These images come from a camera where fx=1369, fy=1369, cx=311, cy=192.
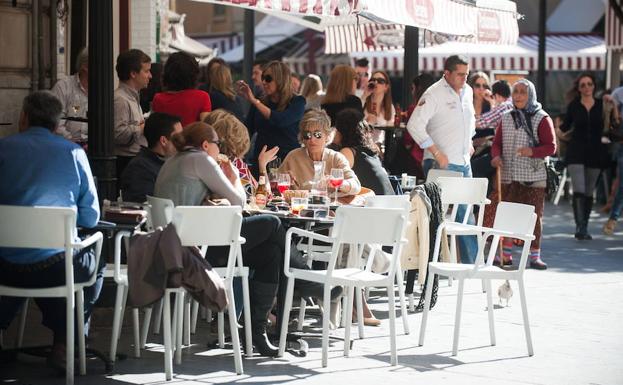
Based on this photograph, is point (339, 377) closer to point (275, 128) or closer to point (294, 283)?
point (294, 283)

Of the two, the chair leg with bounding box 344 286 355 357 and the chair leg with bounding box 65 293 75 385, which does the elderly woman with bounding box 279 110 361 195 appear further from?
the chair leg with bounding box 65 293 75 385

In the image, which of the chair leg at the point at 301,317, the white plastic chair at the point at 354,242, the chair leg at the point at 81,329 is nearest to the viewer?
the chair leg at the point at 81,329

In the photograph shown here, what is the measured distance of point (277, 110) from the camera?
42.0 ft

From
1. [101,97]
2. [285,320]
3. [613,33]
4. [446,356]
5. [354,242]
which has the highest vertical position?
[613,33]

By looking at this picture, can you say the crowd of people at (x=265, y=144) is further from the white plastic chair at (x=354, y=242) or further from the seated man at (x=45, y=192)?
the white plastic chair at (x=354, y=242)

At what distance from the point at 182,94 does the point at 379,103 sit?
5.17 m

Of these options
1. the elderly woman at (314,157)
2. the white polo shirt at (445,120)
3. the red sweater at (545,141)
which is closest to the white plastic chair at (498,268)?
the elderly woman at (314,157)

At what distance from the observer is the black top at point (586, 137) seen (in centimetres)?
1750

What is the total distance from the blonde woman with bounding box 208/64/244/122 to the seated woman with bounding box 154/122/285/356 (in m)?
3.76

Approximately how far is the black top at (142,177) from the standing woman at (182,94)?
4.90ft

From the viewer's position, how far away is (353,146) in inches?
446

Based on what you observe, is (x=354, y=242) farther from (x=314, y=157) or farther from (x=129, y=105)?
(x=129, y=105)

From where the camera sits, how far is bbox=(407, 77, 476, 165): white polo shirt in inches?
528

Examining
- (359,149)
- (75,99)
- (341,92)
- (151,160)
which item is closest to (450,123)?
(341,92)
